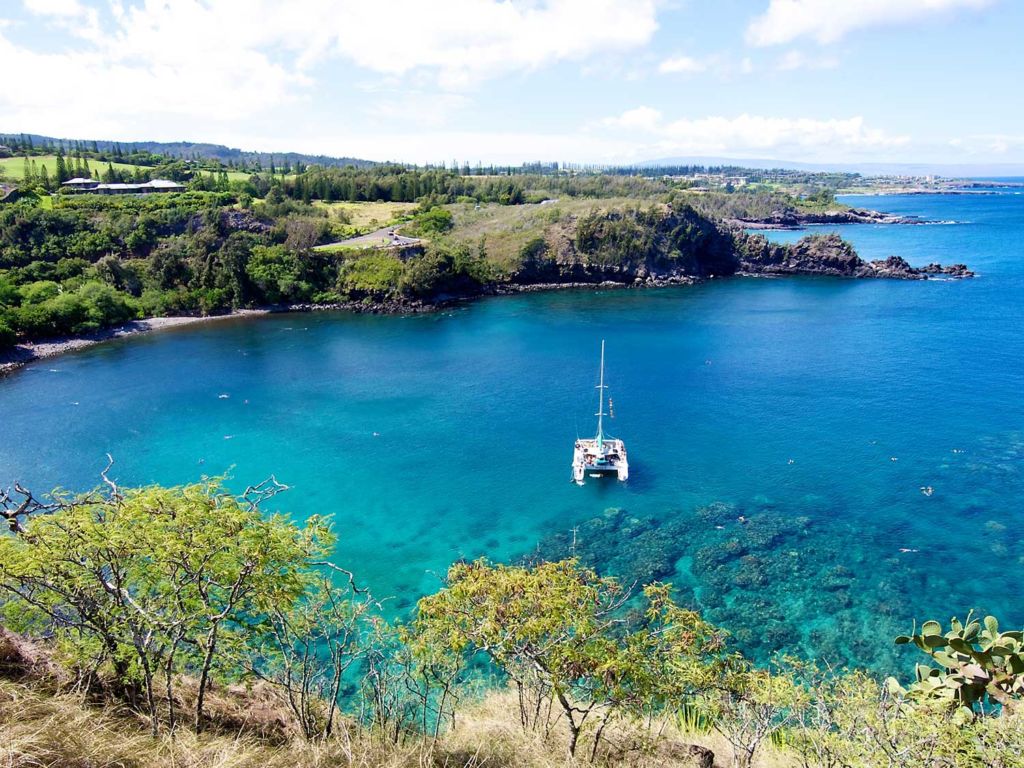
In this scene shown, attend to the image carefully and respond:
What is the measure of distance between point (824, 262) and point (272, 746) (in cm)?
13198

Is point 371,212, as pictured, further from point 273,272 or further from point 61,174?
point 61,174

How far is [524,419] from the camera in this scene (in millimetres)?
56531

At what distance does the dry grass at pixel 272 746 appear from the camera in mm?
11742

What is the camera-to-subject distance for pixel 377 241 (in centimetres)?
11762

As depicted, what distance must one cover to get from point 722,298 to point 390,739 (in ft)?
329

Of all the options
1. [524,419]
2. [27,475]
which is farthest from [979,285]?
[27,475]

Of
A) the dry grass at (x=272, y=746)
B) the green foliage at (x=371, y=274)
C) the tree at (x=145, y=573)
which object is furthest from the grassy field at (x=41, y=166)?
the dry grass at (x=272, y=746)

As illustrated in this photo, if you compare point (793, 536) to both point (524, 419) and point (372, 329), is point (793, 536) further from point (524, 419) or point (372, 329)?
point (372, 329)

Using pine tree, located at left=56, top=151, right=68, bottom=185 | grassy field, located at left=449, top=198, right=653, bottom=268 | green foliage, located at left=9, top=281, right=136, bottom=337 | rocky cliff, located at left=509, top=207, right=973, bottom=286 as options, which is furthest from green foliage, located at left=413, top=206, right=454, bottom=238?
pine tree, located at left=56, top=151, right=68, bottom=185

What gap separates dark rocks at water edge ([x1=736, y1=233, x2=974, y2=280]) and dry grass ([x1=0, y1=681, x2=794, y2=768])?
120m

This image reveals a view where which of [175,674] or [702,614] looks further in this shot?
[702,614]

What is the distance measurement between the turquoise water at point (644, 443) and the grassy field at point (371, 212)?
4666 cm

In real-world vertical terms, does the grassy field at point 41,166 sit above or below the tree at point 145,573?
above

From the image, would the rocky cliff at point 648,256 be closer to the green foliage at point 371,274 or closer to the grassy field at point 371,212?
the green foliage at point 371,274
